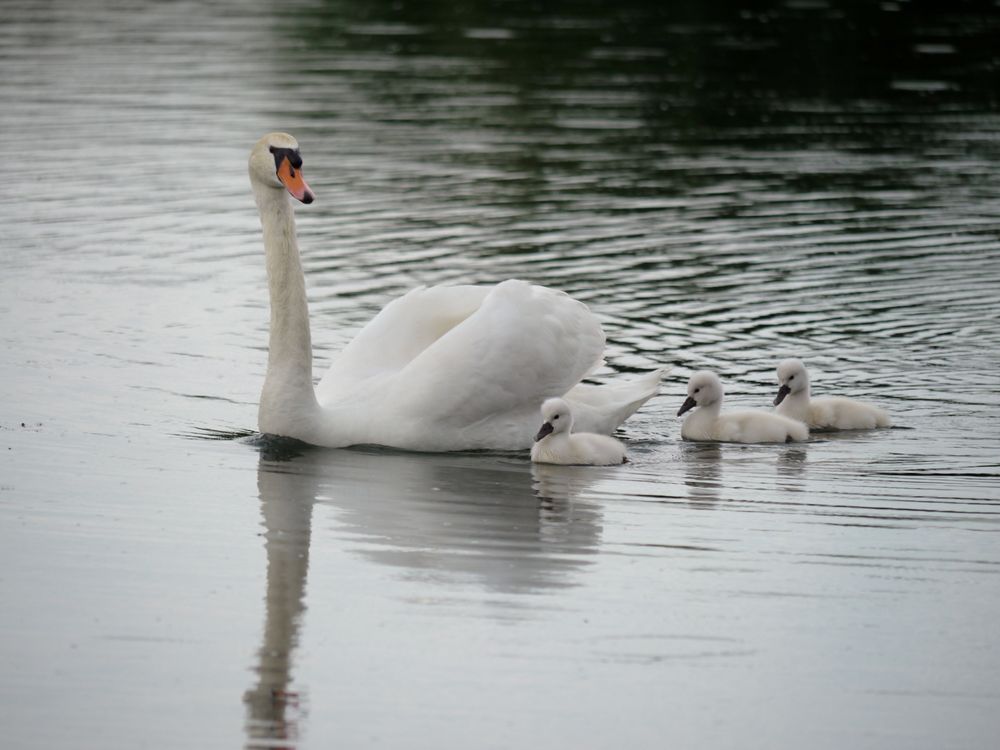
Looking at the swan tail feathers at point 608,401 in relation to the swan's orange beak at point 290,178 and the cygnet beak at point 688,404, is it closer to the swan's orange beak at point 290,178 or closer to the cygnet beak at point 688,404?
the cygnet beak at point 688,404

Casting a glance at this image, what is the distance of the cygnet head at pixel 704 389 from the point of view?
11305 mm

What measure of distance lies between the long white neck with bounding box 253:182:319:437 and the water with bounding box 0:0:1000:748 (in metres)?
0.26

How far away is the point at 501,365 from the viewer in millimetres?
10734

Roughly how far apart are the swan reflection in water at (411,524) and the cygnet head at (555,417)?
0.73ft

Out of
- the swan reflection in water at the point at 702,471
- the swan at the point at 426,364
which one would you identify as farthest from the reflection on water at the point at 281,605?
the swan reflection in water at the point at 702,471

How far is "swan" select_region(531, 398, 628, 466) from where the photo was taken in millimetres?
10727

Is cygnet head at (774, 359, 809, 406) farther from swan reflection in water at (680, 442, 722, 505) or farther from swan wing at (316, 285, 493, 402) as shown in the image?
swan wing at (316, 285, 493, 402)

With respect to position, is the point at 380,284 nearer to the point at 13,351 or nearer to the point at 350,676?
the point at 13,351

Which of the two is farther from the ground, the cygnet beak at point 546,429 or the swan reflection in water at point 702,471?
the cygnet beak at point 546,429

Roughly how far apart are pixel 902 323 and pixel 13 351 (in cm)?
658

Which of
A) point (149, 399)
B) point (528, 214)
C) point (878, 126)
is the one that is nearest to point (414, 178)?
point (528, 214)

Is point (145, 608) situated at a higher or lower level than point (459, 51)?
lower

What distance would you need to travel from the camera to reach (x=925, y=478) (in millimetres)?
10453

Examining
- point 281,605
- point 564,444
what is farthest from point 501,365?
point 281,605
